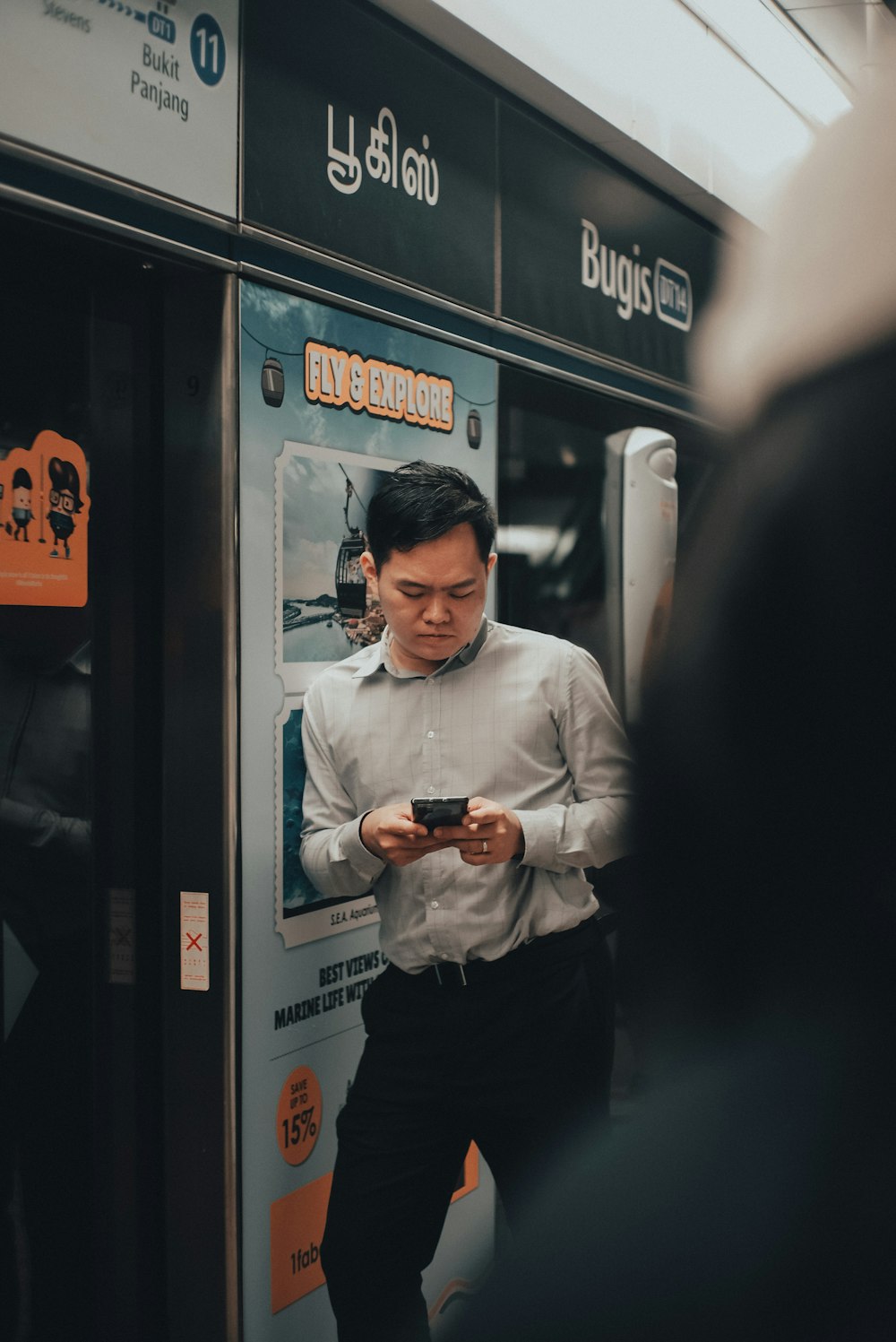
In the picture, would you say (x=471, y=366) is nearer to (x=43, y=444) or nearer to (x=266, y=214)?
(x=266, y=214)

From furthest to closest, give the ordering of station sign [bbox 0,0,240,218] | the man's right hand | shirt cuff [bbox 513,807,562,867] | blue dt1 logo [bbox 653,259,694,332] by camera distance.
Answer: blue dt1 logo [bbox 653,259,694,332] → shirt cuff [bbox 513,807,562,867] → the man's right hand → station sign [bbox 0,0,240,218]

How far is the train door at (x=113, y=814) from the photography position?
2379 mm

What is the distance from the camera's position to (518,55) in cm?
314

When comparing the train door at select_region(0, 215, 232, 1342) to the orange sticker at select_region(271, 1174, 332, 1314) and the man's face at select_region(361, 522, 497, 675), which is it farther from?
the man's face at select_region(361, 522, 497, 675)

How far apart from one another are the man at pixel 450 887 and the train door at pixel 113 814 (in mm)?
315

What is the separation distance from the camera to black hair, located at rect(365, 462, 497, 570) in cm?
226

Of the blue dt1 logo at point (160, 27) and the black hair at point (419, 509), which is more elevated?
the blue dt1 logo at point (160, 27)

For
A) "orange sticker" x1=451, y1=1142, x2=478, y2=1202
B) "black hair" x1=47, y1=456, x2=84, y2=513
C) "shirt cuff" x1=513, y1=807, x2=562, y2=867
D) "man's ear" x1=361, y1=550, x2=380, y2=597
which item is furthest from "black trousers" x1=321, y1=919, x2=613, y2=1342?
"black hair" x1=47, y1=456, x2=84, y2=513

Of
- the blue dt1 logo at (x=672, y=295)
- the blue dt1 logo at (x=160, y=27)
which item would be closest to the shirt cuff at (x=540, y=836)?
the blue dt1 logo at (x=160, y=27)

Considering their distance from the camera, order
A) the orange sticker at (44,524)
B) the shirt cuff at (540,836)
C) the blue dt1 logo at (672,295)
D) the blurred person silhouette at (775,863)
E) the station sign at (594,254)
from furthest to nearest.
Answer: the blue dt1 logo at (672,295) → the station sign at (594,254) → the orange sticker at (44,524) → the shirt cuff at (540,836) → the blurred person silhouette at (775,863)

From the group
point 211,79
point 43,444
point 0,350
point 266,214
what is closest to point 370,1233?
point 43,444

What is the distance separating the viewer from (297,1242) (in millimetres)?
2604

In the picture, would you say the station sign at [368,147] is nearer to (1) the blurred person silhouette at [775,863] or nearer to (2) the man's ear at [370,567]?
(2) the man's ear at [370,567]

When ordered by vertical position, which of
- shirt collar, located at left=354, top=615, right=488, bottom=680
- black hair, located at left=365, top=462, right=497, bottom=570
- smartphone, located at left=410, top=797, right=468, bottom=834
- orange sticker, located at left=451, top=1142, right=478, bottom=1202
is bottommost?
Result: orange sticker, located at left=451, top=1142, right=478, bottom=1202
